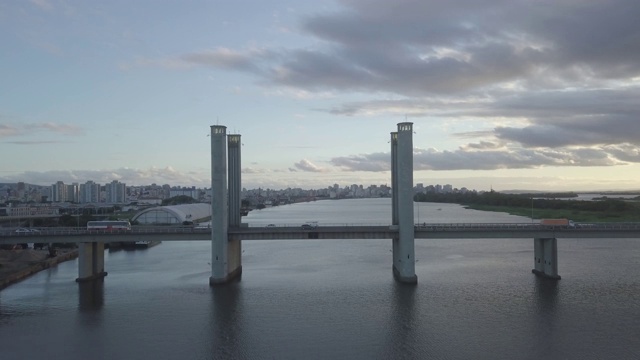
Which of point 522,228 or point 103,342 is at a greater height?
point 522,228

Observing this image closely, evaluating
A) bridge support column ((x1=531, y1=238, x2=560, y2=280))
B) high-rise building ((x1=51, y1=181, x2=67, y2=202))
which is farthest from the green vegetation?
high-rise building ((x1=51, y1=181, x2=67, y2=202))

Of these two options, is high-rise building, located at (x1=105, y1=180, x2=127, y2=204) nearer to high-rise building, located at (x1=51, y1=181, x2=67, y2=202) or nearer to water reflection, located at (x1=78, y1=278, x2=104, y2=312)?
high-rise building, located at (x1=51, y1=181, x2=67, y2=202)

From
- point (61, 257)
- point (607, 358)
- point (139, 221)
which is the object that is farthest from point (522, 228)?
point (139, 221)

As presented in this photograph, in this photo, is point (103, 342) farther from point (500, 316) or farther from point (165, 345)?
point (500, 316)

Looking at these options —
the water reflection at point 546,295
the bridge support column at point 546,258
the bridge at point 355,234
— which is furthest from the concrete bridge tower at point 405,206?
the bridge support column at point 546,258

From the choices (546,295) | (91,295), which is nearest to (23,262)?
(91,295)

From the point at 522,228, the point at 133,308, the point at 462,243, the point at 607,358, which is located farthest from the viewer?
the point at 462,243

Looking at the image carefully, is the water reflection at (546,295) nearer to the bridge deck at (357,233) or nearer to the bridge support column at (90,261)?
the bridge deck at (357,233)
